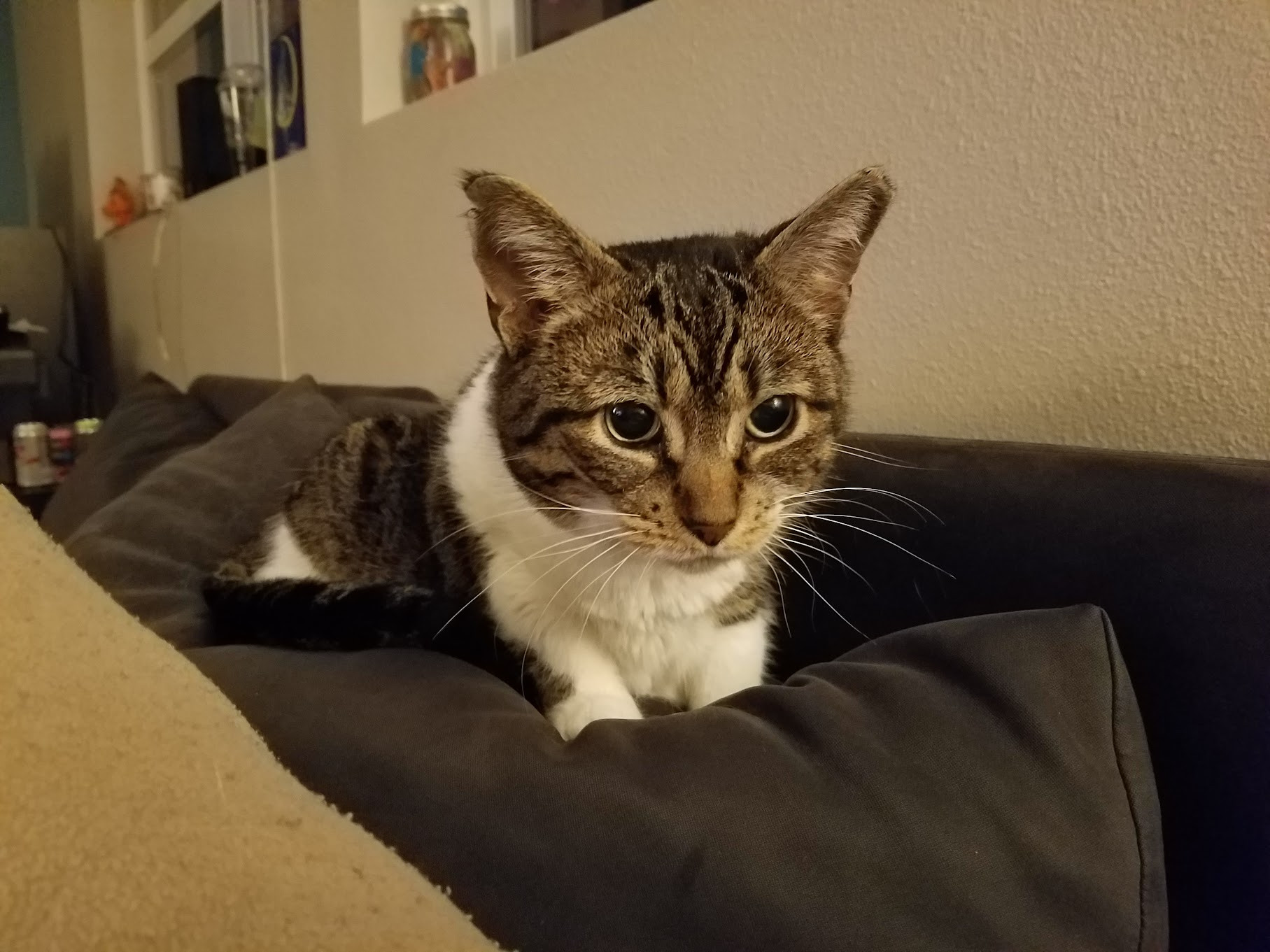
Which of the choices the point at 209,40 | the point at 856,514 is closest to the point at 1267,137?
the point at 856,514

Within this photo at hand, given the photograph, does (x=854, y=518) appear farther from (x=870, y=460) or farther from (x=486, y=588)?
(x=486, y=588)

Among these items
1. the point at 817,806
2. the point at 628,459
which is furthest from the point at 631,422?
the point at 817,806

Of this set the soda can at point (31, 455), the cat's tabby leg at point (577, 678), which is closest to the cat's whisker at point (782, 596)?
the cat's tabby leg at point (577, 678)

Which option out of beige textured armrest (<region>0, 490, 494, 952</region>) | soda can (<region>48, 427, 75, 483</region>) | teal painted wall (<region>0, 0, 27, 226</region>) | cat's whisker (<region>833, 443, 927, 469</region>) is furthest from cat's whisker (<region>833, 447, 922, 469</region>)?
teal painted wall (<region>0, 0, 27, 226</region>)

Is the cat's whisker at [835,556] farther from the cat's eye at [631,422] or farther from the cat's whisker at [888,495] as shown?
the cat's eye at [631,422]

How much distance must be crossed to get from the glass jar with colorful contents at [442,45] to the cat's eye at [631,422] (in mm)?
1286

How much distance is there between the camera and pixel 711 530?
793 millimetres

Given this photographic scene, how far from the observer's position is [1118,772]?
59cm

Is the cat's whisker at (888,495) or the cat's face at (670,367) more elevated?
the cat's face at (670,367)

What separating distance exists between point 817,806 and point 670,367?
0.41m

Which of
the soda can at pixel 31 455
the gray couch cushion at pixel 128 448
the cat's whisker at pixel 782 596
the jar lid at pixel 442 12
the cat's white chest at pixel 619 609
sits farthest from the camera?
the soda can at pixel 31 455

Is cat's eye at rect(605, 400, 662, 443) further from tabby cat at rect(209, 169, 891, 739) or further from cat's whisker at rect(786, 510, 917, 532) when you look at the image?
cat's whisker at rect(786, 510, 917, 532)

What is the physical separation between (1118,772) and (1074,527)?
0.22 meters

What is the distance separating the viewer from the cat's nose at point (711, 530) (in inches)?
31.2
